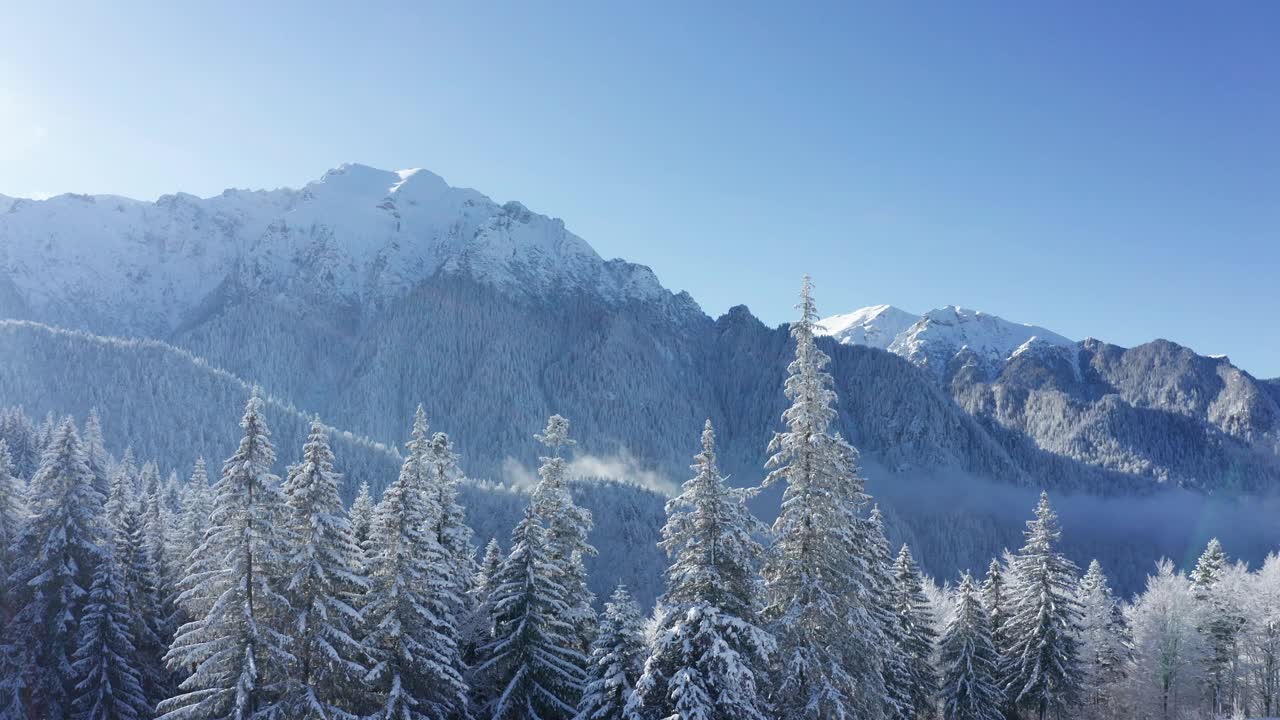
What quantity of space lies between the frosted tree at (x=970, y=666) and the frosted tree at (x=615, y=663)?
25.9 meters

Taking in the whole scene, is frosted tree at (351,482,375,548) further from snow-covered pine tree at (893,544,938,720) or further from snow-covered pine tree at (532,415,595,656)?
snow-covered pine tree at (893,544,938,720)

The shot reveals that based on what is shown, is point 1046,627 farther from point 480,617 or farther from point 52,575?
point 52,575

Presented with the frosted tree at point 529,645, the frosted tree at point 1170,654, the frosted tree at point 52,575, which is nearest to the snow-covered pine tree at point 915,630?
the frosted tree at point 1170,654

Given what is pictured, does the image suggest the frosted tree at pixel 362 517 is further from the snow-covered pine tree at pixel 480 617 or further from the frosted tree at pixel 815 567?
the frosted tree at pixel 815 567

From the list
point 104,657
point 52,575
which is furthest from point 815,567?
point 52,575

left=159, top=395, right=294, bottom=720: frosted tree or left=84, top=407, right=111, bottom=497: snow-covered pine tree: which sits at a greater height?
left=159, top=395, right=294, bottom=720: frosted tree

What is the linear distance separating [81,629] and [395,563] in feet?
64.5

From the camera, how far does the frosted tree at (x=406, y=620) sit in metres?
24.9

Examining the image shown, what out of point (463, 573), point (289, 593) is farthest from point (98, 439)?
point (289, 593)

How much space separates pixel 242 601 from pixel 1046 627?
39890mm

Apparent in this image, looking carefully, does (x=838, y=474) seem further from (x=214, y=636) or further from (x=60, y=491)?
(x=60, y=491)

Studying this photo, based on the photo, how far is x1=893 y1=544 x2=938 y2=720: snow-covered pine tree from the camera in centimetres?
4391

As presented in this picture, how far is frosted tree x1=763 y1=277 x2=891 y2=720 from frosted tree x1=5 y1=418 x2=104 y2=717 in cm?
3066

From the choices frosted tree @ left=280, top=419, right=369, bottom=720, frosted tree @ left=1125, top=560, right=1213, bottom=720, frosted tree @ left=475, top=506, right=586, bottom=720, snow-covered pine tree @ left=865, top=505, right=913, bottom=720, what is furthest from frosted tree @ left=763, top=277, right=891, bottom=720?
frosted tree @ left=1125, top=560, right=1213, bottom=720
